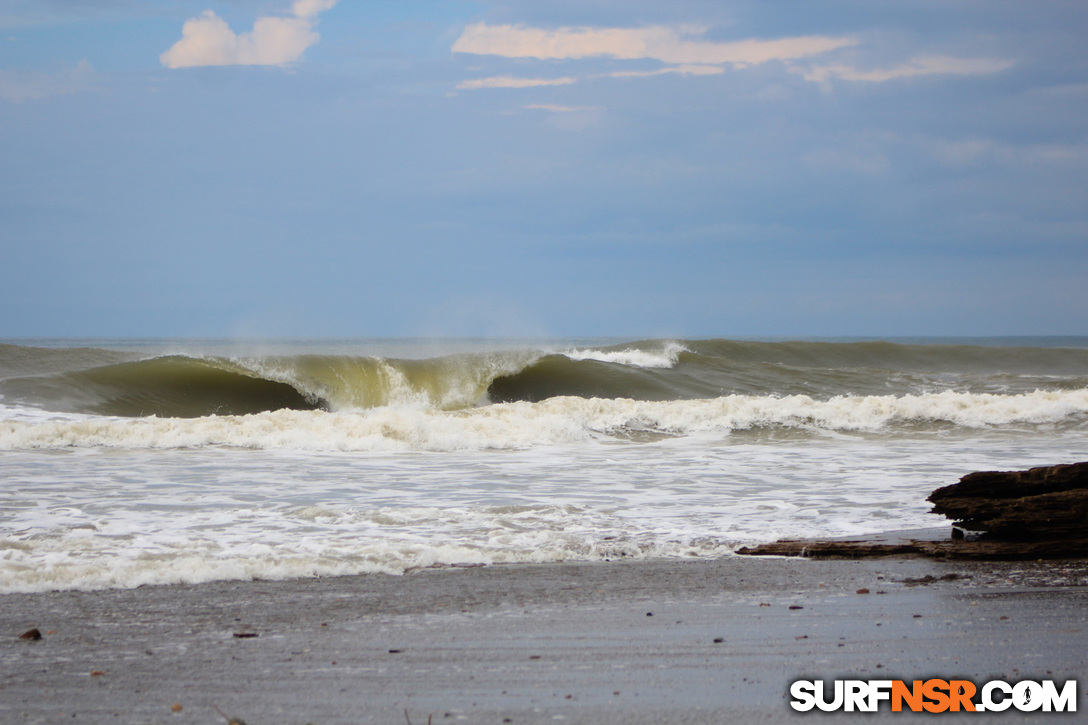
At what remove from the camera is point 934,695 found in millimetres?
2916

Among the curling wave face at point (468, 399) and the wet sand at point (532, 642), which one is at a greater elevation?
the curling wave face at point (468, 399)

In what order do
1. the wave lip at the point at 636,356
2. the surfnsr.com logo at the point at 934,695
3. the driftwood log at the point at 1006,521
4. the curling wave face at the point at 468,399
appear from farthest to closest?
the wave lip at the point at 636,356
the curling wave face at the point at 468,399
the driftwood log at the point at 1006,521
the surfnsr.com logo at the point at 934,695

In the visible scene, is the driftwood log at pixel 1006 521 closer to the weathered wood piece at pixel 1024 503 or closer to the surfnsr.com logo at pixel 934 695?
the weathered wood piece at pixel 1024 503

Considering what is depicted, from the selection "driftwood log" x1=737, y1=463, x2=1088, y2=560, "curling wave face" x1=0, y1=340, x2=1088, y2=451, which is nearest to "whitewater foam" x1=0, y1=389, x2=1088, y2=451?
"curling wave face" x1=0, y1=340, x2=1088, y2=451

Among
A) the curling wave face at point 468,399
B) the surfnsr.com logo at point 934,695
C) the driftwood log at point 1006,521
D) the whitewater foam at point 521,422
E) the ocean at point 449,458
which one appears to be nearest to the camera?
the surfnsr.com logo at point 934,695

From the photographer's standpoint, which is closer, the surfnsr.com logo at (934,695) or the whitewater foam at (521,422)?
the surfnsr.com logo at (934,695)

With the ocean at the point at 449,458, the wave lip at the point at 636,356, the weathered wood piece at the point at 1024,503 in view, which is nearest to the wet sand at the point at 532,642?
the weathered wood piece at the point at 1024,503

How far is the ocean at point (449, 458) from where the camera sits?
5.51m

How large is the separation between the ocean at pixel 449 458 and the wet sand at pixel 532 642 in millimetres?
636

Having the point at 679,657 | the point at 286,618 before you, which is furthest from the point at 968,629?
the point at 286,618

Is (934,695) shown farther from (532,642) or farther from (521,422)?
(521,422)

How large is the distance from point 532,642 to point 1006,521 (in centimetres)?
334

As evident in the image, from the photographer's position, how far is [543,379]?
20.1 m

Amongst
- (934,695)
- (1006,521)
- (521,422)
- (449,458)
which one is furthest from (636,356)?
(934,695)
